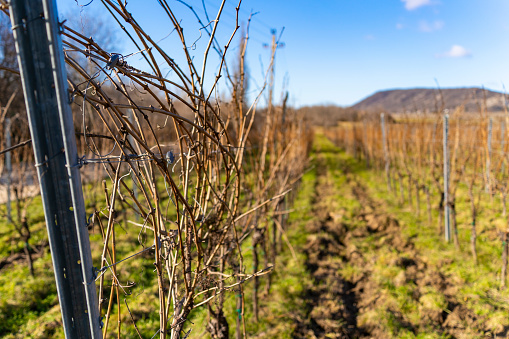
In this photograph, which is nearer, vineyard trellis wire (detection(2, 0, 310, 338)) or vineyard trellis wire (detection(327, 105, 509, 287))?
vineyard trellis wire (detection(2, 0, 310, 338))

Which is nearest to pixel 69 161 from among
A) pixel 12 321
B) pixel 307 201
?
pixel 12 321

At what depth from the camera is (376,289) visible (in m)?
3.77

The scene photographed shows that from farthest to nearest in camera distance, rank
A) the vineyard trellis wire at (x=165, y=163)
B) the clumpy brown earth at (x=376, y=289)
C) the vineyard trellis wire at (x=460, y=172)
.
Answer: the vineyard trellis wire at (x=460, y=172), the clumpy brown earth at (x=376, y=289), the vineyard trellis wire at (x=165, y=163)

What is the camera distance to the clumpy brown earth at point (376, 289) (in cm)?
307

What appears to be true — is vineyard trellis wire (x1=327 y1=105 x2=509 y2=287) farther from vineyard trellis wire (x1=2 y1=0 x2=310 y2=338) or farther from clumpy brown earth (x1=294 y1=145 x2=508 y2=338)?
vineyard trellis wire (x1=2 y1=0 x2=310 y2=338)

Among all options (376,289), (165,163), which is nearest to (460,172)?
(376,289)

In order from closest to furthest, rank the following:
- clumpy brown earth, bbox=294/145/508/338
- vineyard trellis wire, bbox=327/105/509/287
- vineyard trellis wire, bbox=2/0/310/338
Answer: vineyard trellis wire, bbox=2/0/310/338 < clumpy brown earth, bbox=294/145/508/338 < vineyard trellis wire, bbox=327/105/509/287

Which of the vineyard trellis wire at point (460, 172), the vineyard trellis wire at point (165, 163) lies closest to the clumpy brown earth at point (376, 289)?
the vineyard trellis wire at point (460, 172)

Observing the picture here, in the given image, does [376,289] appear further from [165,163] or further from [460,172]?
[165,163]

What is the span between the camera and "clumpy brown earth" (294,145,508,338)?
3.07 meters

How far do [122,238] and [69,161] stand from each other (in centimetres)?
498

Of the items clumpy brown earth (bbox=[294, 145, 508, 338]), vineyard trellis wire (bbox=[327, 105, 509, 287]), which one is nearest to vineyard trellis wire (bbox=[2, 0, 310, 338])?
clumpy brown earth (bbox=[294, 145, 508, 338])

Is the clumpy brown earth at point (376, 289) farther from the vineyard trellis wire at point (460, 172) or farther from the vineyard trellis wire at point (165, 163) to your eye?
the vineyard trellis wire at point (165, 163)

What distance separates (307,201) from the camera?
25.1 ft
